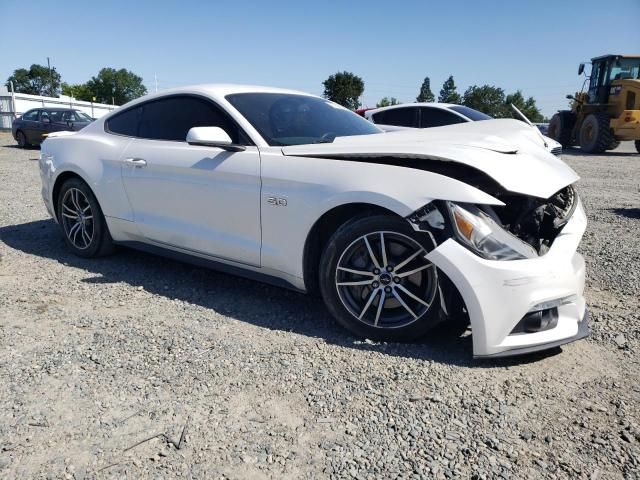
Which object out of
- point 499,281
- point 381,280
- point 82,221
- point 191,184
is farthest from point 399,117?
point 499,281

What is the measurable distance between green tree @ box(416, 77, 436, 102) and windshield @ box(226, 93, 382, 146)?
86730 millimetres

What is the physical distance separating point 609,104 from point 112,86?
10270 centimetres

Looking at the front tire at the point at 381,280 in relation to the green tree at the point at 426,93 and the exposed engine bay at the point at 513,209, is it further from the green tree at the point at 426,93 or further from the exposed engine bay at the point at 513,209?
the green tree at the point at 426,93

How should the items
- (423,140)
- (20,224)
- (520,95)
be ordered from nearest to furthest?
(423,140) → (20,224) → (520,95)

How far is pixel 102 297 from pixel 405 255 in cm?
228

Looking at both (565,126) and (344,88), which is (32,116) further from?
(344,88)

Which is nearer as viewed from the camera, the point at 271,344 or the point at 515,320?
the point at 515,320

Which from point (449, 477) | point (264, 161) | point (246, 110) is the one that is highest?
point (246, 110)

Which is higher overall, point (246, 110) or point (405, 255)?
point (246, 110)

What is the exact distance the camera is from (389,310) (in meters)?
2.80

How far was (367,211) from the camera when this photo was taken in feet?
9.20

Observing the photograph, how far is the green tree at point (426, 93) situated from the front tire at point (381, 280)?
8804 centimetres

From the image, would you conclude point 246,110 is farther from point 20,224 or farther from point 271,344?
point 20,224

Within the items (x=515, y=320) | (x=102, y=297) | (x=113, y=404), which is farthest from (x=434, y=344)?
(x=102, y=297)
